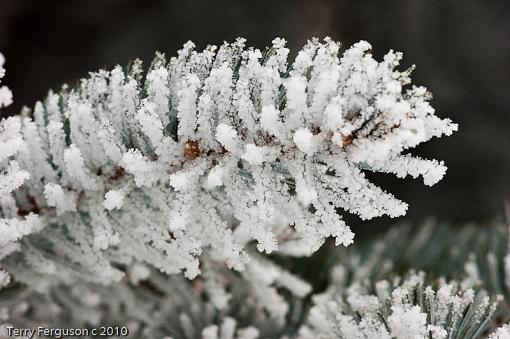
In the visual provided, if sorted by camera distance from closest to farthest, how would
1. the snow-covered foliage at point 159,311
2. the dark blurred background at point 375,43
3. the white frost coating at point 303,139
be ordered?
the white frost coating at point 303,139
the snow-covered foliage at point 159,311
the dark blurred background at point 375,43

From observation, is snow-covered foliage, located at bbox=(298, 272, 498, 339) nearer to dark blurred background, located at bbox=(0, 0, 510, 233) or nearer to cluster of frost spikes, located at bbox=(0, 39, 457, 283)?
cluster of frost spikes, located at bbox=(0, 39, 457, 283)

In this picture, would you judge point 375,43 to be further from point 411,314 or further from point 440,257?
point 411,314

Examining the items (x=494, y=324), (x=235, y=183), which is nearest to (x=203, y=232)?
(x=235, y=183)

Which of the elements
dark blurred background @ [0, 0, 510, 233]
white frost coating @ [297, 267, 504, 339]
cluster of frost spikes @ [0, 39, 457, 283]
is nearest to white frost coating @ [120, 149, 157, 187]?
cluster of frost spikes @ [0, 39, 457, 283]

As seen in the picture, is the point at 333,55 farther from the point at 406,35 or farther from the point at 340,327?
the point at 406,35

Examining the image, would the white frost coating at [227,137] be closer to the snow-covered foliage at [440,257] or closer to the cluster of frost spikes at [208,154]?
the cluster of frost spikes at [208,154]

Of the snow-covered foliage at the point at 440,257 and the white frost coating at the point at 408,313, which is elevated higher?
the snow-covered foliage at the point at 440,257

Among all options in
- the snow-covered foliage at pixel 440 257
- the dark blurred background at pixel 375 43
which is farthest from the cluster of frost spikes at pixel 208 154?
the dark blurred background at pixel 375 43
